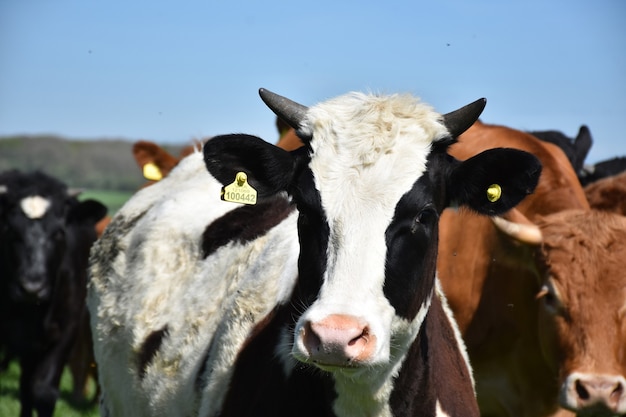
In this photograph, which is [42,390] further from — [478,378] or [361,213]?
[361,213]

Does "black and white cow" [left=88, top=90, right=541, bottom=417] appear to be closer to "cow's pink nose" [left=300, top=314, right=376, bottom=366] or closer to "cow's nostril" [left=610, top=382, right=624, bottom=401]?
"cow's pink nose" [left=300, top=314, right=376, bottom=366]

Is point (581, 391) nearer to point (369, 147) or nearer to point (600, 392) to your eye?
point (600, 392)

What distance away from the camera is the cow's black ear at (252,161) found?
13.4 feet

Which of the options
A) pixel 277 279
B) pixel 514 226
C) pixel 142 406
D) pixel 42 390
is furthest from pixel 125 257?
pixel 42 390

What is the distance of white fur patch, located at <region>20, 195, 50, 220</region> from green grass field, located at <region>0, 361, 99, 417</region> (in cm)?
190

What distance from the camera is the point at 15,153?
76.4m

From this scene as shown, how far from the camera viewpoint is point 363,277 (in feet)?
11.7

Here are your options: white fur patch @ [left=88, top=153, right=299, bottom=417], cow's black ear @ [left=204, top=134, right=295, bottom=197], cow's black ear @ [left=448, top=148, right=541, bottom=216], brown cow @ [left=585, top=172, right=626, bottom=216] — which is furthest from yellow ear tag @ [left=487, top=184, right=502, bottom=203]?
brown cow @ [left=585, top=172, right=626, bottom=216]

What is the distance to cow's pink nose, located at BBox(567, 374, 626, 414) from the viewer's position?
17.5ft

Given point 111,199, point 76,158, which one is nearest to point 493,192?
point 111,199

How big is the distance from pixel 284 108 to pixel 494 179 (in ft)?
2.94

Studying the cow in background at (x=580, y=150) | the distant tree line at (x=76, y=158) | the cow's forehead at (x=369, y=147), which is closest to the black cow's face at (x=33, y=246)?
the cow in background at (x=580, y=150)

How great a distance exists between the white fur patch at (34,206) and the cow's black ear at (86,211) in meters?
0.33

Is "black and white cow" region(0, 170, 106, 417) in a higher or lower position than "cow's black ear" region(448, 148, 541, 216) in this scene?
lower
